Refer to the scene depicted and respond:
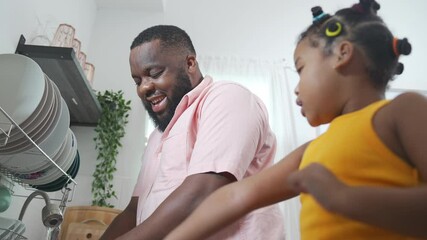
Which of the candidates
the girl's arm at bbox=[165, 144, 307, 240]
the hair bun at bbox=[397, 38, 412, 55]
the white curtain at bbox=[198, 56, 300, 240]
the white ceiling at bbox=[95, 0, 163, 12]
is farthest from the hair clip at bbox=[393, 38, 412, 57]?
the white ceiling at bbox=[95, 0, 163, 12]

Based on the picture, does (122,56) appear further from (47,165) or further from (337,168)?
(337,168)

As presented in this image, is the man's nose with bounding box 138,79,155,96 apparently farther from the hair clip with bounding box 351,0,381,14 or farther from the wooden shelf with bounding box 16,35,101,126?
the hair clip with bounding box 351,0,381,14

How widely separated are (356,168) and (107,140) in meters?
1.98

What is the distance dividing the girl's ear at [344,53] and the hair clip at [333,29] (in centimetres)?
2

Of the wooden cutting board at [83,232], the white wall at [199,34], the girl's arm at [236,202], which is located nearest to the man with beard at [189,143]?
the girl's arm at [236,202]

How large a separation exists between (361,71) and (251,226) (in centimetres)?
44

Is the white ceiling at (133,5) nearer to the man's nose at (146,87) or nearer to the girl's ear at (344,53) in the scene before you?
the man's nose at (146,87)

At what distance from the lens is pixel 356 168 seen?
451 millimetres

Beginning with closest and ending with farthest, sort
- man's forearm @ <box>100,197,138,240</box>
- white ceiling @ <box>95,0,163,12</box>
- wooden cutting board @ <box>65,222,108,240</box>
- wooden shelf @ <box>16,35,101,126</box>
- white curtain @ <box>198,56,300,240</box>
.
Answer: man's forearm @ <box>100,197,138,240</box>
wooden shelf @ <box>16,35,101,126</box>
wooden cutting board @ <box>65,222,108,240</box>
white curtain @ <box>198,56,300,240</box>
white ceiling @ <box>95,0,163,12</box>

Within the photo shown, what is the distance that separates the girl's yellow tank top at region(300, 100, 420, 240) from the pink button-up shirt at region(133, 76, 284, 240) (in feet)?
1.07

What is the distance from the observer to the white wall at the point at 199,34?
2305 millimetres

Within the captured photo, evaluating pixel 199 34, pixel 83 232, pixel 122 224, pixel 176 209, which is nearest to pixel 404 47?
pixel 176 209

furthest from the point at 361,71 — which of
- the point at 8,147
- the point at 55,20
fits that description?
the point at 55,20

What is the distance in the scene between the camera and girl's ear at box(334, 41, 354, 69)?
0.56m
